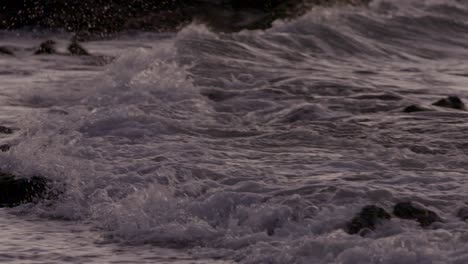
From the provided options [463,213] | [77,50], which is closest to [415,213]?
[463,213]

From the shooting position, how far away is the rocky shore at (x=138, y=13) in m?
19.9

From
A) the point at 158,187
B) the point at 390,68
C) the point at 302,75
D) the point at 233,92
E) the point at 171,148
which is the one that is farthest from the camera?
the point at 390,68

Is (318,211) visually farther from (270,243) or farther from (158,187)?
(158,187)

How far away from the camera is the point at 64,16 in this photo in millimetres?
20500

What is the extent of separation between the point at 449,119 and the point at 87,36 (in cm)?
1053

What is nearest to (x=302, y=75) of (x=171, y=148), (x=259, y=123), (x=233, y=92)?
(x=233, y=92)

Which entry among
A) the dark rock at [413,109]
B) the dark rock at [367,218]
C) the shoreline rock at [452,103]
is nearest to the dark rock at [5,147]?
the dark rock at [367,218]

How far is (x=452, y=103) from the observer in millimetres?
10602

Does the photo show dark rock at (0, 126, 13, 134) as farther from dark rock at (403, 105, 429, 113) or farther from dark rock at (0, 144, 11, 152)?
dark rock at (403, 105, 429, 113)

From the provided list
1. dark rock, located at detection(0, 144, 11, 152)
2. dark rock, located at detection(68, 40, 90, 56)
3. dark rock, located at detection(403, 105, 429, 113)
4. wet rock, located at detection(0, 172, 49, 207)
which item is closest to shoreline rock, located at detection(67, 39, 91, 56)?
dark rock, located at detection(68, 40, 90, 56)

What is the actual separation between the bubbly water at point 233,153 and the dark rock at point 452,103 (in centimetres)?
21

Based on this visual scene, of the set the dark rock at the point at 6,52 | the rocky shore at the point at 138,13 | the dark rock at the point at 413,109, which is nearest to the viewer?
the dark rock at the point at 413,109

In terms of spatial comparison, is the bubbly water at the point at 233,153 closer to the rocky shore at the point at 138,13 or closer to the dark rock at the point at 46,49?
the dark rock at the point at 46,49

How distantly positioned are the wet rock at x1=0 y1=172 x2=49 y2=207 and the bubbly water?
14cm
